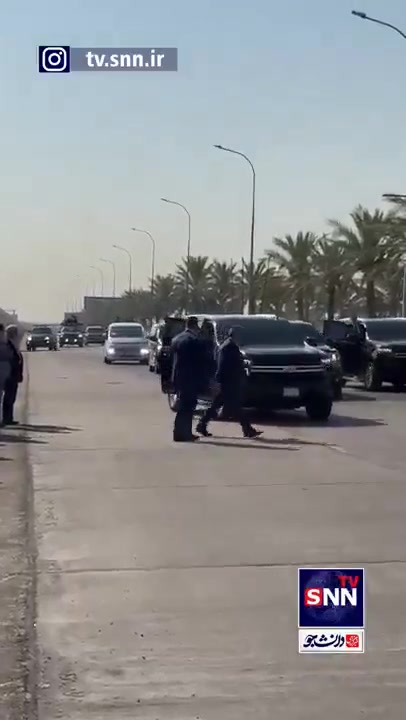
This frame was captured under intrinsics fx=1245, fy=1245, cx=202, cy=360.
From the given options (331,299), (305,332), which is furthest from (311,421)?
(331,299)

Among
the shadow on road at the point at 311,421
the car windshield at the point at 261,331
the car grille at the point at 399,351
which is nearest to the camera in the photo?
the shadow on road at the point at 311,421

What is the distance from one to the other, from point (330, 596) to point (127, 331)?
45041 mm

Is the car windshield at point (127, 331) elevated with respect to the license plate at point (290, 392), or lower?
lower

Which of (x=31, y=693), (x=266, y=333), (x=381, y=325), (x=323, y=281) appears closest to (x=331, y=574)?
(x=31, y=693)

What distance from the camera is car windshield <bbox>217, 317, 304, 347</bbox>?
21188 millimetres

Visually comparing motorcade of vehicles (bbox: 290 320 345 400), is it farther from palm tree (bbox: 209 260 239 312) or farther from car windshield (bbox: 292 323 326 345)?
palm tree (bbox: 209 260 239 312)

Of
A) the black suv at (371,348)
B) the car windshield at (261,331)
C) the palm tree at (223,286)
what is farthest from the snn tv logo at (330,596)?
the palm tree at (223,286)

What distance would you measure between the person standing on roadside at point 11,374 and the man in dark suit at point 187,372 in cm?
331

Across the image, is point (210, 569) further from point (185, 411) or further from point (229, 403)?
point (229, 403)

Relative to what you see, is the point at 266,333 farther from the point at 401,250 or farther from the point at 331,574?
the point at 401,250

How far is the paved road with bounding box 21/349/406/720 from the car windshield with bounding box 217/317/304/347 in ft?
12.8

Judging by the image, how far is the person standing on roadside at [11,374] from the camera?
1911cm

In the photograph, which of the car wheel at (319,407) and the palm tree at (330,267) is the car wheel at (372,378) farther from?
the palm tree at (330,267)

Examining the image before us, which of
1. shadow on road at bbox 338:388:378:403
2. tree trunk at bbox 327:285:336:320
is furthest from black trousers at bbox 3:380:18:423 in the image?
tree trunk at bbox 327:285:336:320
